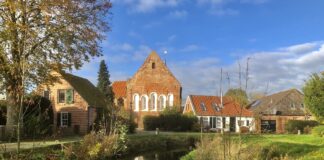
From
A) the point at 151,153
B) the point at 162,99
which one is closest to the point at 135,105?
the point at 162,99

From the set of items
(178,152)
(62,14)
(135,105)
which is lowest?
(178,152)

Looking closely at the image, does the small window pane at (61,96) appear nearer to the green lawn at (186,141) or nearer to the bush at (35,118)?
the bush at (35,118)

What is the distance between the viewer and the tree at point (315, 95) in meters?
34.6

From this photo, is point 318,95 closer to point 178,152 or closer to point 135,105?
point 178,152

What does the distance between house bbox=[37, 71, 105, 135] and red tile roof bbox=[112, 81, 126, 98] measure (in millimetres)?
27285

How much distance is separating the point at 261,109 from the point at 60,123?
111ft

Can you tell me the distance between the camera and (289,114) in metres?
68.2

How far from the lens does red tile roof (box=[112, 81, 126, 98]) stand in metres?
75.4

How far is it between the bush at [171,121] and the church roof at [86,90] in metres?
12.3

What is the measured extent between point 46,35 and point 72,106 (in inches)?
601

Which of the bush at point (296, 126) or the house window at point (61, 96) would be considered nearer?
the house window at point (61, 96)

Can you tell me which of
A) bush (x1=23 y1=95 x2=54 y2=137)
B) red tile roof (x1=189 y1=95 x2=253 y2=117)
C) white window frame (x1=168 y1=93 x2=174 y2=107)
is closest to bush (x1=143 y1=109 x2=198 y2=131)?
red tile roof (x1=189 y1=95 x2=253 y2=117)

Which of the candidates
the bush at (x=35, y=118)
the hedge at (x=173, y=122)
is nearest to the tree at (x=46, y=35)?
the bush at (x=35, y=118)

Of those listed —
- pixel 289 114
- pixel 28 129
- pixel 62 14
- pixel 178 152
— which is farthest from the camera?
pixel 289 114
